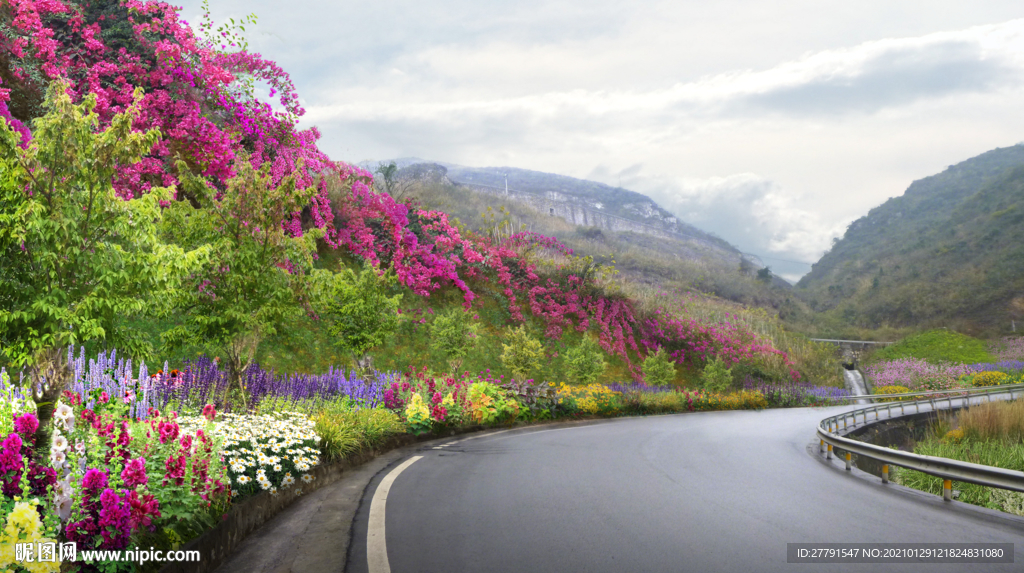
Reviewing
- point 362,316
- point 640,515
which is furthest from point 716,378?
point 640,515

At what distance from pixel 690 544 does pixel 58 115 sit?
934cm

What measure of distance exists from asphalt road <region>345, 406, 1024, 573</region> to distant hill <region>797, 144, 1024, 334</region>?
74869 mm

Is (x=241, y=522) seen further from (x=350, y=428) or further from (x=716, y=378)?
(x=716, y=378)

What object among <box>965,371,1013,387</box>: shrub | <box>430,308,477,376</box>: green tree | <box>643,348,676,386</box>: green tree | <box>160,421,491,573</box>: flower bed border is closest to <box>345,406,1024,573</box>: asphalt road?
<box>160,421,491,573</box>: flower bed border

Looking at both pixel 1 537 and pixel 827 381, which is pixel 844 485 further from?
pixel 827 381

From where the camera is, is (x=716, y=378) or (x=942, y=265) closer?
(x=716, y=378)

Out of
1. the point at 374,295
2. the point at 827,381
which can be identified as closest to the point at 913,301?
the point at 827,381

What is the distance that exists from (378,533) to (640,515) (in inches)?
114

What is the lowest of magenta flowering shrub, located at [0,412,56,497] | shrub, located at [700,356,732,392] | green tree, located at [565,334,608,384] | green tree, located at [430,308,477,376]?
shrub, located at [700,356,732,392]

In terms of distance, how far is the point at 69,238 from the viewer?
7242 millimetres

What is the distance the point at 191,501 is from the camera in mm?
4562

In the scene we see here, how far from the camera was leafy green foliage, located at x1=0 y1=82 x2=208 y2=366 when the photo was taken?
710 cm

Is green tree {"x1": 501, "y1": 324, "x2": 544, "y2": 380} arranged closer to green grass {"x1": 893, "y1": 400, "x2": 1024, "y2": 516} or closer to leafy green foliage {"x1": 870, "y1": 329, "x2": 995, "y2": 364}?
green grass {"x1": 893, "y1": 400, "x2": 1024, "y2": 516}

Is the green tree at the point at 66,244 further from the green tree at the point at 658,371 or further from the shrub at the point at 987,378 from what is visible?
the shrub at the point at 987,378
